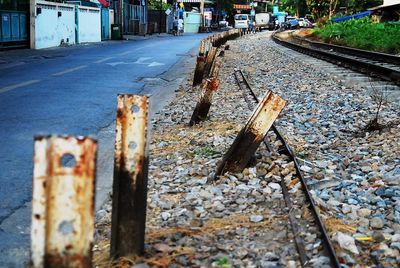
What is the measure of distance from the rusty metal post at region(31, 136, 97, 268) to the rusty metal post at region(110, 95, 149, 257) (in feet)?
3.48

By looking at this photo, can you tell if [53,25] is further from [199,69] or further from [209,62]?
[199,69]

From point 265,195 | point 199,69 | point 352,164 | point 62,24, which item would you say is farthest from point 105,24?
point 265,195

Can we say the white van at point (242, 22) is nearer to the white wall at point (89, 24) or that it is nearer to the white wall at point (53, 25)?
the white wall at point (89, 24)

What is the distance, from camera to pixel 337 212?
4.53m

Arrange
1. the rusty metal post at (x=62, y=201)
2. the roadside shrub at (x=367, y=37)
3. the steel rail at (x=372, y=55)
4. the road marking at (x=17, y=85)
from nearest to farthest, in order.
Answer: the rusty metal post at (x=62, y=201), the road marking at (x=17, y=85), the steel rail at (x=372, y=55), the roadside shrub at (x=367, y=37)

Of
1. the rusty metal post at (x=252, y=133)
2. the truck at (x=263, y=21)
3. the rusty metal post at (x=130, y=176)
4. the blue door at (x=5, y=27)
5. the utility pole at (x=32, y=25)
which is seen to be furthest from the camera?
the truck at (x=263, y=21)

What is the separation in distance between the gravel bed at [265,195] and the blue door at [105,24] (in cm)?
3092

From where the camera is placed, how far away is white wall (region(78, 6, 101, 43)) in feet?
110

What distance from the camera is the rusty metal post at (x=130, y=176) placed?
3.30m

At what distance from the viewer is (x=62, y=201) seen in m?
2.19

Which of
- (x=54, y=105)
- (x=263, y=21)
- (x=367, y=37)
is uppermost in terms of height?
(x=263, y=21)

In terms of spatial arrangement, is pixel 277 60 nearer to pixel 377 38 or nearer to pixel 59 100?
pixel 377 38

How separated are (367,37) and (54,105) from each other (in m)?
21.3

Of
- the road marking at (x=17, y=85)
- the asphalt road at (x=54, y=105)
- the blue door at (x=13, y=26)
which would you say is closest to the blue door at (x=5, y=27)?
the blue door at (x=13, y=26)
